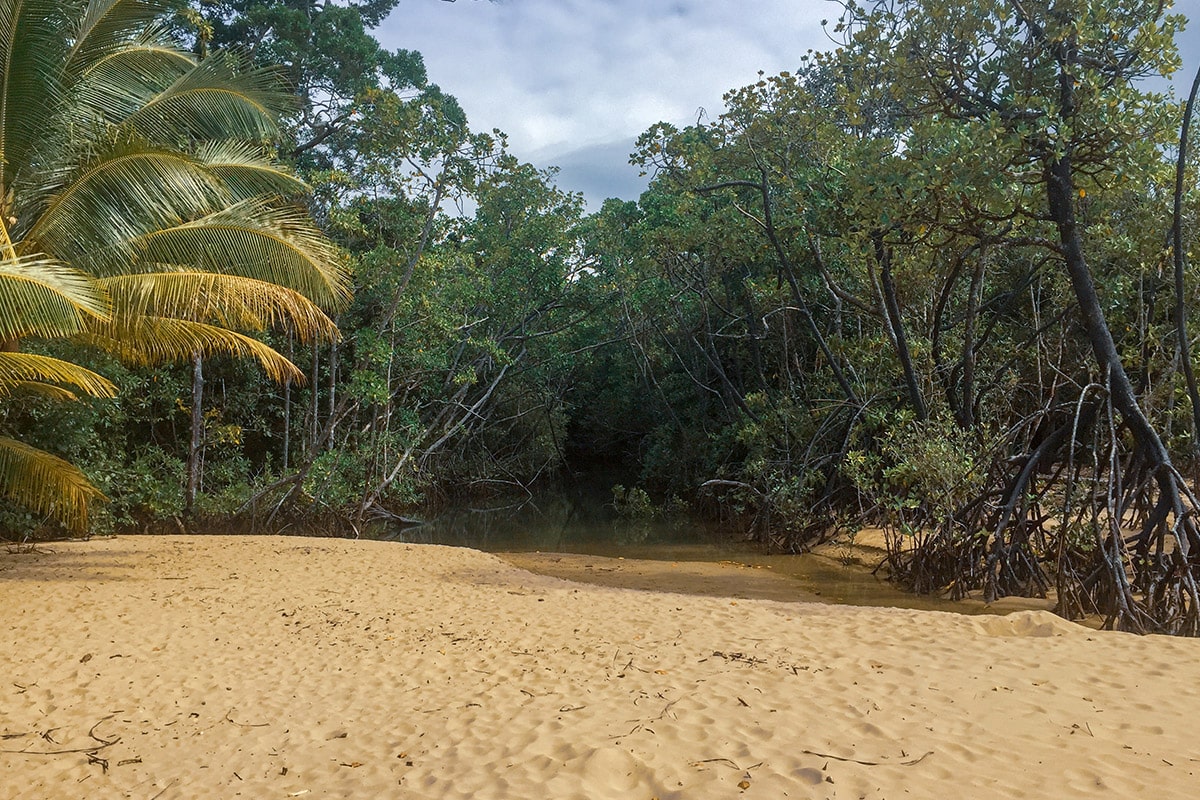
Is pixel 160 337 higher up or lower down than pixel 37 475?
higher up

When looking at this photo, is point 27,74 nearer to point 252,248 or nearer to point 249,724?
point 252,248

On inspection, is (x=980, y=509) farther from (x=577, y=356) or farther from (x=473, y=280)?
(x=577, y=356)

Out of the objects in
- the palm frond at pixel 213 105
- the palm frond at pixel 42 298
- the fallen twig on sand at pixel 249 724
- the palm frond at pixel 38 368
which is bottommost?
the fallen twig on sand at pixel 249 724

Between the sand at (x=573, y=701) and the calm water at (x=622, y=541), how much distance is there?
2482mm

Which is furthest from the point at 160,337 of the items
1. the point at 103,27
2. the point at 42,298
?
the point at 103,27

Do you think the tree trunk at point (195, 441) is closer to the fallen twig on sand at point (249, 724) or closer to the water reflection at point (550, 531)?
the water reflection at point (550, 531)

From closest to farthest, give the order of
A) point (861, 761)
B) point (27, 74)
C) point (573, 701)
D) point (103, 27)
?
point (861, 761)
point (573, 701)
point (27, 74)
point (103, 27)

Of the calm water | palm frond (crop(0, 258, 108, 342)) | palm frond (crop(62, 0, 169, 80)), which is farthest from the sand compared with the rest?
palm frond (crop(62, 0, 169, 80))

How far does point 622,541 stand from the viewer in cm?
1716

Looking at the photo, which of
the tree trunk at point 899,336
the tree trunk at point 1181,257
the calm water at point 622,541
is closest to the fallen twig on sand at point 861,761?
the calm water at point 622,541

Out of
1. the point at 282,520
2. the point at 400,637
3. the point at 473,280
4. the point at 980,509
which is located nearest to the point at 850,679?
the point at 400,637

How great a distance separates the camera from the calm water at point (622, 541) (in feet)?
36.2

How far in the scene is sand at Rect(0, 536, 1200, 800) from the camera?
4305mm

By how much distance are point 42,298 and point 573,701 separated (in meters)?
5.76
